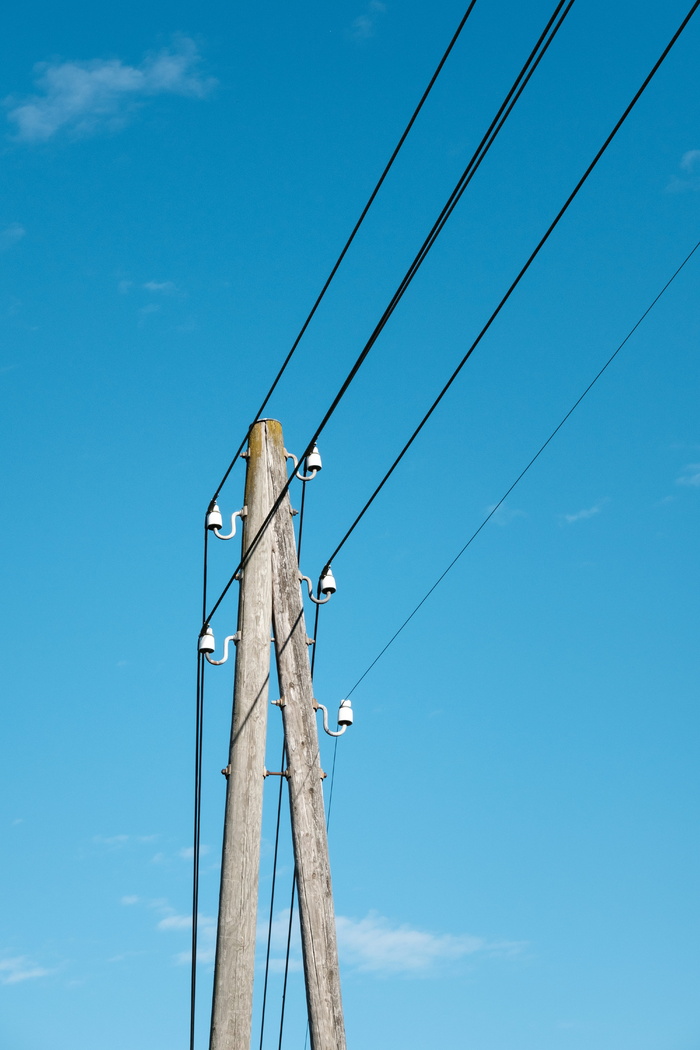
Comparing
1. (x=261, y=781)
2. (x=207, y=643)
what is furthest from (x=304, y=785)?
(x=207, y=643)

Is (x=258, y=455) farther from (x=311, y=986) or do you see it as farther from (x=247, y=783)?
(x=311, y=986)

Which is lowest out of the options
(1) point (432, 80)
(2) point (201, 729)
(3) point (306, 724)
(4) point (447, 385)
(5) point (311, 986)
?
(5) point (311, 986)

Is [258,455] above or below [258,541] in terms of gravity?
above

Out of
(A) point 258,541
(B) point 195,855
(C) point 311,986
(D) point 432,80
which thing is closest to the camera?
(D) point 432,80

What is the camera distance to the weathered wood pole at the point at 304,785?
284 inches

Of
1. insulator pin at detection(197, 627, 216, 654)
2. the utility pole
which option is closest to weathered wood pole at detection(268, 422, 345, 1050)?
the utility pole

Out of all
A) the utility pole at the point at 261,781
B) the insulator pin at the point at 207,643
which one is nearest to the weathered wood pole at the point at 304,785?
the utility pole at the point at 261,781

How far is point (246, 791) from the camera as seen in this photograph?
25.7 feet

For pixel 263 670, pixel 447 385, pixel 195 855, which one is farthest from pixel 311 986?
pixel 447 385

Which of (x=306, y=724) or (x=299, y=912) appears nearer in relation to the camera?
(x=299, y=912)

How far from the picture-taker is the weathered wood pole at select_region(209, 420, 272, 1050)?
7.42 metres

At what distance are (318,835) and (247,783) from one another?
20.7 inches

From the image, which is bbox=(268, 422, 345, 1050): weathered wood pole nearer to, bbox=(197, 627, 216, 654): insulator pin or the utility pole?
the utility pole

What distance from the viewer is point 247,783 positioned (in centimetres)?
784
